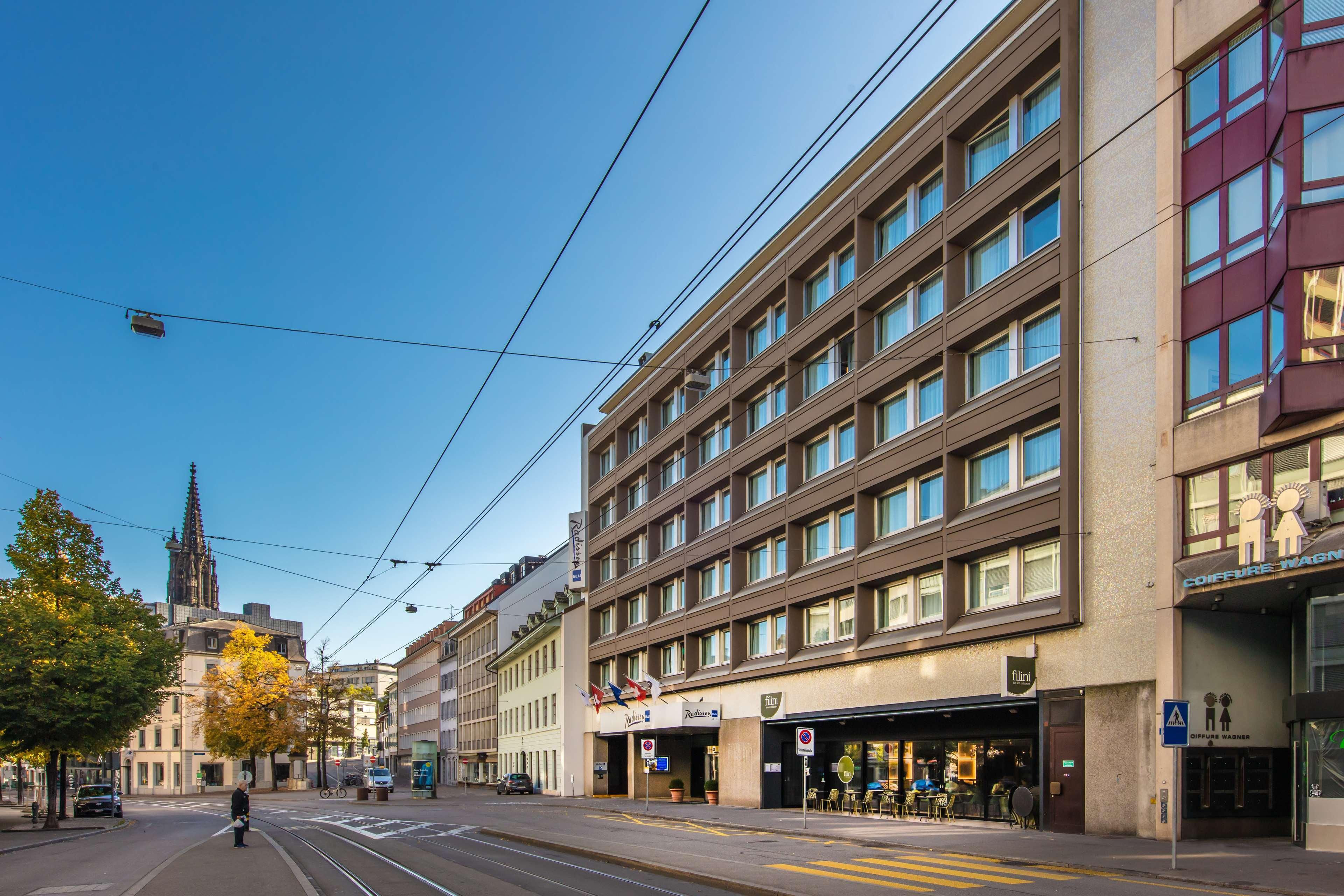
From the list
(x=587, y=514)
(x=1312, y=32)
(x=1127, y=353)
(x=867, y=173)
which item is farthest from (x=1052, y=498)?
(x=587, y=514)

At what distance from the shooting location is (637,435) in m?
56.4

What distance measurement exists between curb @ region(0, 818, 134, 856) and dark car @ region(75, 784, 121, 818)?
143 inches

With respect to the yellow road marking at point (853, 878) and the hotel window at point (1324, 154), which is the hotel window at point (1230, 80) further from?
the yellow road marking at point (853, 878)

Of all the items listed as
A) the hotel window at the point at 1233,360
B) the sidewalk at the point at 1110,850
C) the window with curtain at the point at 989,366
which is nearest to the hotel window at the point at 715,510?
the sidewalk at the point at 1110,850

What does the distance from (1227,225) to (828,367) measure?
1665 cm

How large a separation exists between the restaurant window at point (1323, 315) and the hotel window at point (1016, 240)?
7978 mm

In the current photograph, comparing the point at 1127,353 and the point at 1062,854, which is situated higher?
the point at 1127,353

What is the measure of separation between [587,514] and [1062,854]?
4393cm

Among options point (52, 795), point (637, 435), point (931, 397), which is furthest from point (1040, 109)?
point (52, 795)

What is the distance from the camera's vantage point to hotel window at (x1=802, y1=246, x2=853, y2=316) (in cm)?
3622

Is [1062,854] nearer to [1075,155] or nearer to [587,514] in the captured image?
[1075,155]

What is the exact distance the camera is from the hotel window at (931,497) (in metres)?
30.3

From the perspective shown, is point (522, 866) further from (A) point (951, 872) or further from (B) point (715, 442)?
(B) point (715, 442)

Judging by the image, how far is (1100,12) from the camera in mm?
25188
